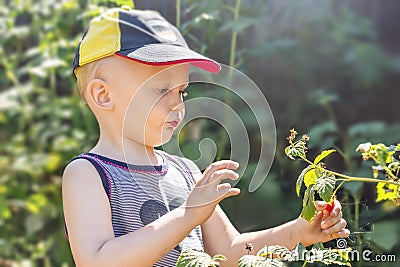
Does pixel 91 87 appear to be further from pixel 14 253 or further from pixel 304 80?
pixel 304 80

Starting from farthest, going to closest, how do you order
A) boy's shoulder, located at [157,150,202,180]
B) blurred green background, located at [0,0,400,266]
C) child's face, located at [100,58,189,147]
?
1. blurred green background, located at [0,0,400,266]
2. boy's shoulder, located at [157,150,202,180]
3. child's face, located at [100,58,189,147]

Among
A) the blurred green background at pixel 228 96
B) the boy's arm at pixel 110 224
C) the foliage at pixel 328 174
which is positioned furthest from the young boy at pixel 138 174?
the blurred green background at pixel 228 96

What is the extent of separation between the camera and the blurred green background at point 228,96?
2.98m

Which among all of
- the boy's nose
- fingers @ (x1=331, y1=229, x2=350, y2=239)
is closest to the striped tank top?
the boy's nose

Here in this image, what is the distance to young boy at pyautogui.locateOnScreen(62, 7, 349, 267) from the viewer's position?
1.47 metres

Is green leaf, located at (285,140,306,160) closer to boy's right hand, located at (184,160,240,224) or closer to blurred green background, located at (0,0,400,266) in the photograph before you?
boy's right hand, located at (184,160,240,224)

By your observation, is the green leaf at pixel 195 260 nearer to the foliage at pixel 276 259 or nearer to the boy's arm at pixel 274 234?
the foliage at pixel 276 259

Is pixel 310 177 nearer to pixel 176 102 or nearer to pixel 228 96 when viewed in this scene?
pixel 176 102

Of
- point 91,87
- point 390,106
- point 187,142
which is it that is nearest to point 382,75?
point 390,106

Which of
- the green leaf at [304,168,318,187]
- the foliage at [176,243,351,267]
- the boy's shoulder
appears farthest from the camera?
the boy's shoulder

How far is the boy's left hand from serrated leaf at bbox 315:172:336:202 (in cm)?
13

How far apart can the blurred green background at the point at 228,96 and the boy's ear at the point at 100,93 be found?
0.97 m

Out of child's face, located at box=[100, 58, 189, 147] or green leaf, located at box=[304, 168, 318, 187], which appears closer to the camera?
green leaf, located at box=[304, 168, 318, 187]

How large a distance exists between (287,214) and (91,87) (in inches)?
37.9
